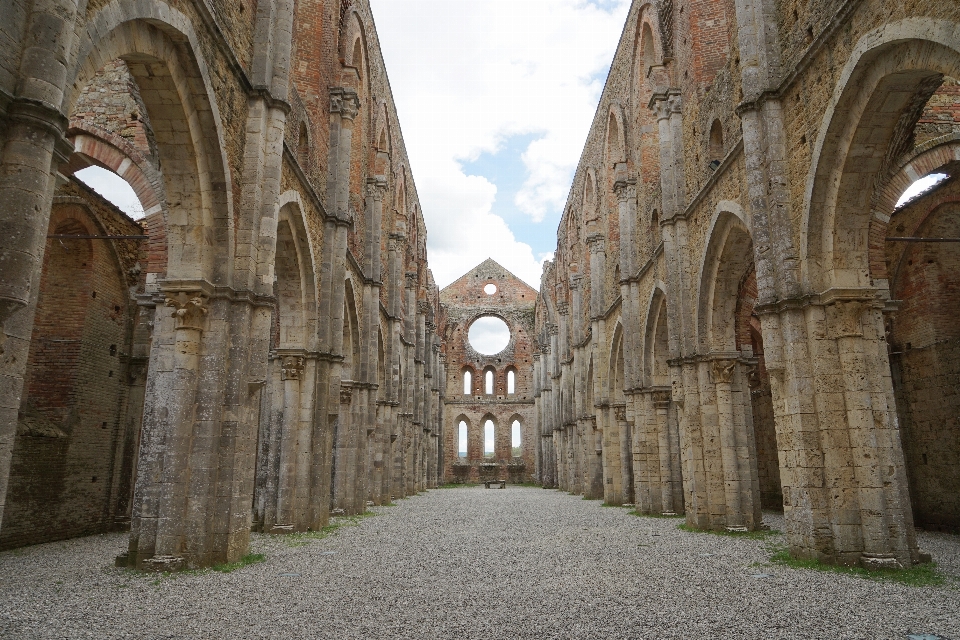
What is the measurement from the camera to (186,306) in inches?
325

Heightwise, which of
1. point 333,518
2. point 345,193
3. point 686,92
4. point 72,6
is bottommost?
point 333,518

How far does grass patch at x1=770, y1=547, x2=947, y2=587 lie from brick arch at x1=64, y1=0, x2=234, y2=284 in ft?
28.0

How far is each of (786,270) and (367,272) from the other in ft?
43.2

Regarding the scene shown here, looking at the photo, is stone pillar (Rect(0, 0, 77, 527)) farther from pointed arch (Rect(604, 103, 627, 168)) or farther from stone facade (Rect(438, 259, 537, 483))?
stone facade (Rect(438, 259, 537, 483))

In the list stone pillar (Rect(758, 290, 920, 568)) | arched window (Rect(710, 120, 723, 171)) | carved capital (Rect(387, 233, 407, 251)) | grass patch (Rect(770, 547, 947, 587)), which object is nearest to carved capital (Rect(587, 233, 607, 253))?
carved capital (Rect(387, 233, 407, 251))

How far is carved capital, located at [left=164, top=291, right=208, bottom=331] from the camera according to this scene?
8.25 metres

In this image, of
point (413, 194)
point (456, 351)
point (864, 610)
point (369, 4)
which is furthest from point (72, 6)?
point (456, 351)

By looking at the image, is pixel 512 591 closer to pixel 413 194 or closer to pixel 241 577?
pixel 241 577

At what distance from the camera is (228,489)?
830 centimetres

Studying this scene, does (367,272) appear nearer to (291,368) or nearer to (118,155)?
(291,368)

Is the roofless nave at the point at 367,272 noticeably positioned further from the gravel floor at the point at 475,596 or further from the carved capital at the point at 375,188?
the gravel floor at the point at 475,596

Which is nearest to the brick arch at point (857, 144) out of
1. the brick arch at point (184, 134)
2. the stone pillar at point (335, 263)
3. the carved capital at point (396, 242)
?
the brick arch at point (184, 134)

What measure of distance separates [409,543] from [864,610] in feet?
23.7

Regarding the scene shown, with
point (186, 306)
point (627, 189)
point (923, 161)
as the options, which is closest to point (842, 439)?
point (923, 161)
